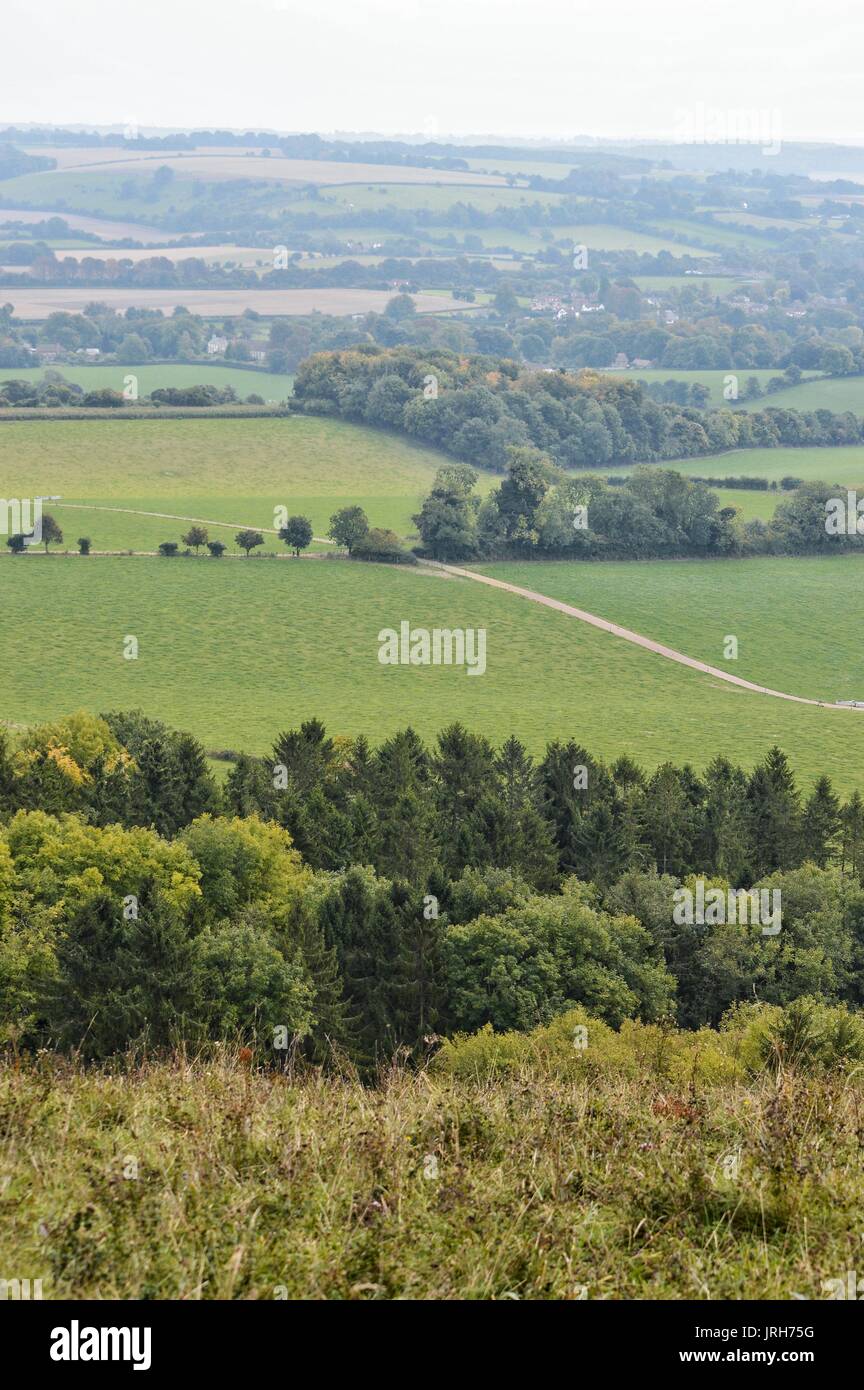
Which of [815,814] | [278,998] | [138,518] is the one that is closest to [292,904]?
[278,998]

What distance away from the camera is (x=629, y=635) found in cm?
9525

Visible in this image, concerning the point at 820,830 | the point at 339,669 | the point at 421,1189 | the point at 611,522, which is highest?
the point at 421,1189

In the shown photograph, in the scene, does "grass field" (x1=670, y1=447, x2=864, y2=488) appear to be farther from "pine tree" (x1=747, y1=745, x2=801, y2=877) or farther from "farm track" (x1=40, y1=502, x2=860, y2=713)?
"pine tree" (x1=747, y1=745, x2=801, y2=877)

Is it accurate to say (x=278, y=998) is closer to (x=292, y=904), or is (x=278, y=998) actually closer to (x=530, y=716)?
(x=292, y=904)

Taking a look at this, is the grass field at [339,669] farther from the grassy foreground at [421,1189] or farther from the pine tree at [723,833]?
the grassy foreground at [421,1189]

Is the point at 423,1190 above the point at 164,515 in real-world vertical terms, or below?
above

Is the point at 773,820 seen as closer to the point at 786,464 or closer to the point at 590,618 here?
the point at 590,618

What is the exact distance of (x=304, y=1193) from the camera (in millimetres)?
13203

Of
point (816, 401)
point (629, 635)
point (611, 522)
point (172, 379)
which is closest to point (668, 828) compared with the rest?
point (629, 635)

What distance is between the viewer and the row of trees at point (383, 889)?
32.1 m

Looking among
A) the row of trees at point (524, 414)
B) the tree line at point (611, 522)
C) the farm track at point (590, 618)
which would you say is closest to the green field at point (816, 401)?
the row of trees at point (524, 414)

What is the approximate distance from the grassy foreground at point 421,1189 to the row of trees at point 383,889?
10532 mm

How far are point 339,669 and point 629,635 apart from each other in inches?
793
